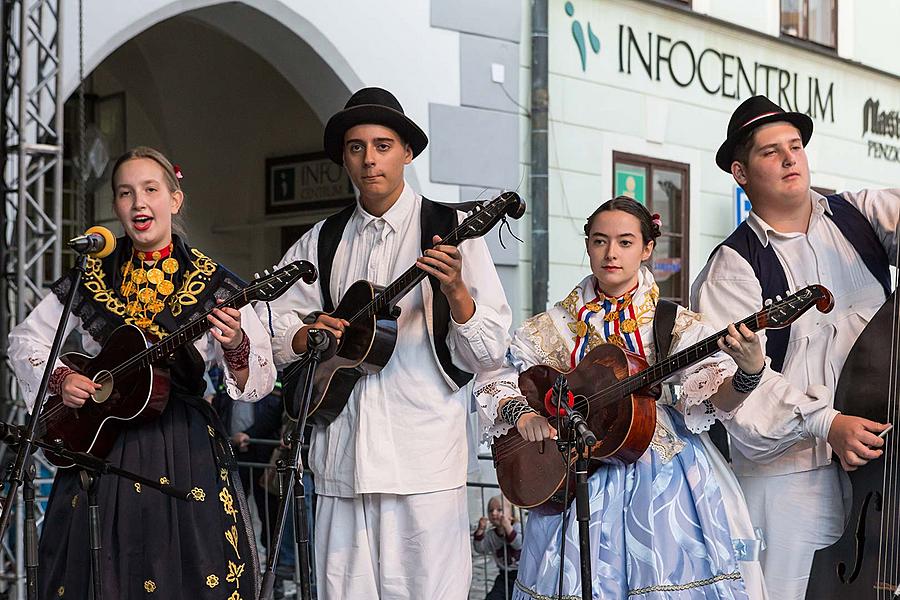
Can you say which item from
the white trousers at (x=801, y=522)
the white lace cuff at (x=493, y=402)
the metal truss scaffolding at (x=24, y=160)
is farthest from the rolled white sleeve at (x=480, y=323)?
the metal truss scaffolding at (x=24, y=160)

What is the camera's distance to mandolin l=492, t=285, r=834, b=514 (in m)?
3.28

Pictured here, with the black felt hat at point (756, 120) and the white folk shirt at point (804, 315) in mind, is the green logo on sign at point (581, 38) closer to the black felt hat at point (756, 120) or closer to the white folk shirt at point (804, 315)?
the black felt hat at point (756, 120)

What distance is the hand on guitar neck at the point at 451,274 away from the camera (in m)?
3.27

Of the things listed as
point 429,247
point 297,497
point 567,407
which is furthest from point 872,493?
point 297,497

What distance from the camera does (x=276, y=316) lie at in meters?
3.67

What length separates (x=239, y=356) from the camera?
11.3 ft

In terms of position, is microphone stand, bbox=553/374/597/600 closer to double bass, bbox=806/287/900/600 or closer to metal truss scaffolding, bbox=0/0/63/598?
double bass, bbox=806/287/900/600

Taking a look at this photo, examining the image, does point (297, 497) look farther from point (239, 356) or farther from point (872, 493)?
point (872, 493)

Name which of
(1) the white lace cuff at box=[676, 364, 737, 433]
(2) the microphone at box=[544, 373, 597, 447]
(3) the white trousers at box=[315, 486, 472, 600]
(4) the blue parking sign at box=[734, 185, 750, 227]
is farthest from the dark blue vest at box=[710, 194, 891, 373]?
(4) the blue parking sign at box=[734, 185, 750, 227]

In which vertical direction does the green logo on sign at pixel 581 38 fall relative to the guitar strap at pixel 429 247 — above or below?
above

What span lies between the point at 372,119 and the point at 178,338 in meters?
0.85

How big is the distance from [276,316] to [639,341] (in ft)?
3.59

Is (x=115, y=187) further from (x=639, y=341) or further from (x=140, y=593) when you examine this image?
(x=639, y=341)

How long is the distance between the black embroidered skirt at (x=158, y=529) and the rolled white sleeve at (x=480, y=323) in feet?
2.62
